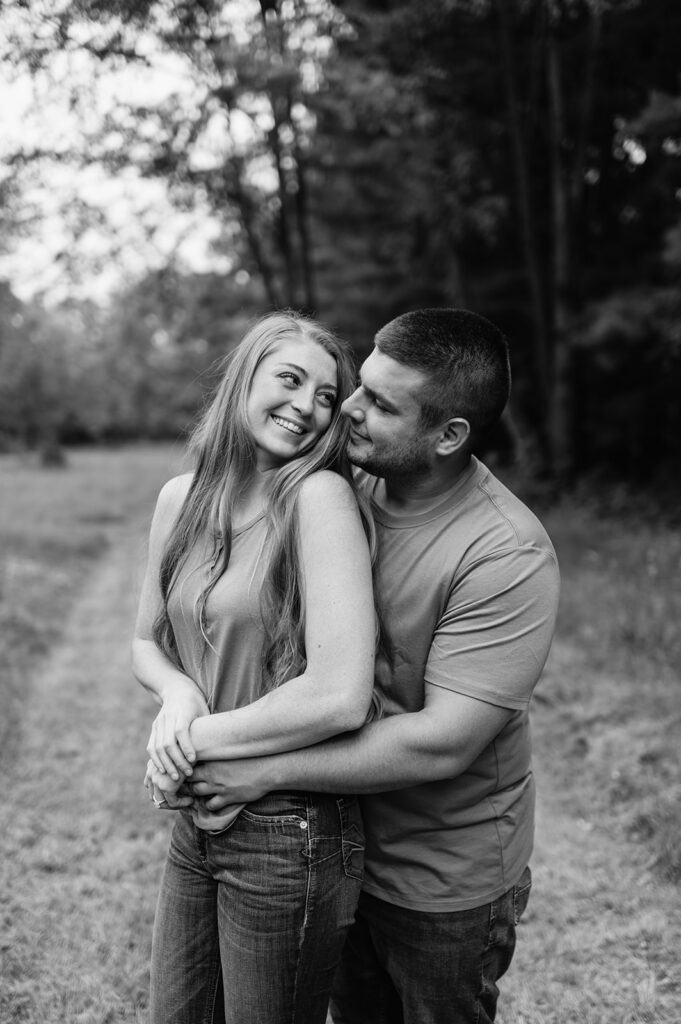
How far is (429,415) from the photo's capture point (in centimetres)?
214

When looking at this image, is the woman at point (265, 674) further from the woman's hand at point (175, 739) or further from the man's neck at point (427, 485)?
the man's neck at point (427, 485)

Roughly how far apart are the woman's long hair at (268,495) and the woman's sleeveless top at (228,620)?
0.02 metres

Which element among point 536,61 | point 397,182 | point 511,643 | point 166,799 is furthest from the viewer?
point 397,182

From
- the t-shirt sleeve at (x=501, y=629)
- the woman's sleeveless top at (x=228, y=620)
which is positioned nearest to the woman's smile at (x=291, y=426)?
the woman's sleeveless top at (x=228, y=620)

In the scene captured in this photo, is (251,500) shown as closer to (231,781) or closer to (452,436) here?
(452,436)

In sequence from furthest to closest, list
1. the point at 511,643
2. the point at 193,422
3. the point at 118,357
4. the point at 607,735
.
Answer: the point at 118,357
the point at 607,735
the point at 193,422
the point at 511,643

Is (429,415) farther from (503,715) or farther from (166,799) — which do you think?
(166,799)

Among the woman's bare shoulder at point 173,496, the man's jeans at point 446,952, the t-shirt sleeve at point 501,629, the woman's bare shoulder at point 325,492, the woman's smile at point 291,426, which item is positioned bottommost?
the man's jeans at point 446,952

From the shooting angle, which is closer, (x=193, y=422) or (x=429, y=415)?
(x=429, y=415)

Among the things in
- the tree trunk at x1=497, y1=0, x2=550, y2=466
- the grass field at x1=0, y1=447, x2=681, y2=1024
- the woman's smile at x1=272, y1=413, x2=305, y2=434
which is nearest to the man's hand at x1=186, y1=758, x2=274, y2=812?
the woman's smile at x1=272, y1=413, x2=305, y2=434

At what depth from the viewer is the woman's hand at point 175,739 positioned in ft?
6.62

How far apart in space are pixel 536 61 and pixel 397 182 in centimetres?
384

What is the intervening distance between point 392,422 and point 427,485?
0.18 meters

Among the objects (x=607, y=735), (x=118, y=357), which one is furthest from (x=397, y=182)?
(x=607, y=735)
